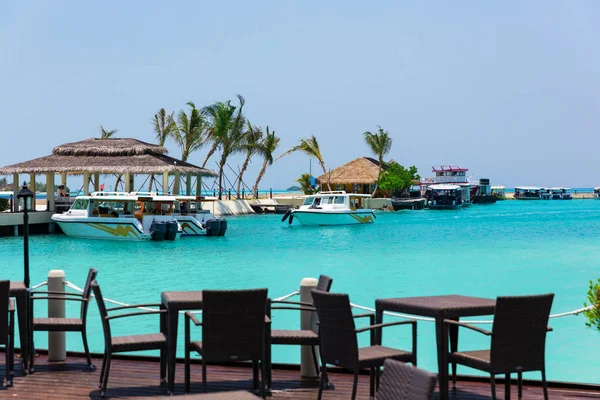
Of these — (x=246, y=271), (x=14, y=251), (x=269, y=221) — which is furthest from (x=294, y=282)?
(x=269, y=221)

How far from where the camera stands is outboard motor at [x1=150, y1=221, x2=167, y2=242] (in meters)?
33.3

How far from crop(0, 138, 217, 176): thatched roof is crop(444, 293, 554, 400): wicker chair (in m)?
34.1

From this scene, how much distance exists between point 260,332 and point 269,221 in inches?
1830

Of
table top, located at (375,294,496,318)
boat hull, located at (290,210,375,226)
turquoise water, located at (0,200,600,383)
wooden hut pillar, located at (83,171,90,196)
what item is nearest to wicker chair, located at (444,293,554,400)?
table top, located at (375,294,496,318)

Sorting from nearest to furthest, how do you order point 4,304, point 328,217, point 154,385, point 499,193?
point 4,304
point 154,385
point 328,217
point 499,193

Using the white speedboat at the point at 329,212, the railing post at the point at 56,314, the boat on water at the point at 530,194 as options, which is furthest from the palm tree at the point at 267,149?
the boat on water at the point at 530,194

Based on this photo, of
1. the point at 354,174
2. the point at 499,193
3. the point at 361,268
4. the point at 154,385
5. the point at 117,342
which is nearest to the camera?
the point at 117,342

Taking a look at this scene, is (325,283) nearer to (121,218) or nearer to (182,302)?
(182,302)

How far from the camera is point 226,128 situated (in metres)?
58.8

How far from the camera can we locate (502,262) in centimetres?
2641

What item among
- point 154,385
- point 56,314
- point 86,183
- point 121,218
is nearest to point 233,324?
Answer: point 154,385

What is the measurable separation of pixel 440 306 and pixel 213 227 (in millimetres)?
30785

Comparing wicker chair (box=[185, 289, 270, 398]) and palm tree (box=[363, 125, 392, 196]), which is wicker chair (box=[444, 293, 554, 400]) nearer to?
wicker chair (box=[185, 289, 270, 398])

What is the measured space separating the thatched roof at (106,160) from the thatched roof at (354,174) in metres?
31.3
